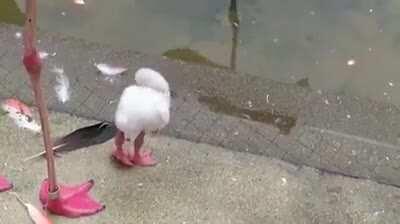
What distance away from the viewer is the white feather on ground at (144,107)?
265cm

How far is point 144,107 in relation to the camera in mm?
2648

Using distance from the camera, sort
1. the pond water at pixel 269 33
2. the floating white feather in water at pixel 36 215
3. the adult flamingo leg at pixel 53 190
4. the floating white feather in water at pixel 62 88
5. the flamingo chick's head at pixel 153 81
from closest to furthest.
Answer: the adult flamingo leg at pixel 53 190 → the floating white feather in water at pixel 36 215 → the flamingo chick's head at pixel 153 81 → the floating white feather in water at pixel 62 88 → the pond water at pixel 269 33

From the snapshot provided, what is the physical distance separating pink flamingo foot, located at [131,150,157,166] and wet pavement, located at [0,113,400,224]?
A: 2 cm

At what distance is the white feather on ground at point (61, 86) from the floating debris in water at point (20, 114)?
0.13 m

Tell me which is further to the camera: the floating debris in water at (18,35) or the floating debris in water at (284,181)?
the floating debris in water at (18,35)

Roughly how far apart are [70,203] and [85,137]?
0.31 meters

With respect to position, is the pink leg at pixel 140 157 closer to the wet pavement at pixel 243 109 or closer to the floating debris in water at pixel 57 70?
the wet pavement at pixel 243 109

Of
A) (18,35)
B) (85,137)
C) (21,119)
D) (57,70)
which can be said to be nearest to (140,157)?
(85,137)

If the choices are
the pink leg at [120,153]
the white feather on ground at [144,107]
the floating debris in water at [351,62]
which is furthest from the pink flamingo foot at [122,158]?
the floating debris in water at [351,62]

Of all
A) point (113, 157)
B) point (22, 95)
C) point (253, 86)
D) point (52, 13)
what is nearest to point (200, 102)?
point (253, 86)

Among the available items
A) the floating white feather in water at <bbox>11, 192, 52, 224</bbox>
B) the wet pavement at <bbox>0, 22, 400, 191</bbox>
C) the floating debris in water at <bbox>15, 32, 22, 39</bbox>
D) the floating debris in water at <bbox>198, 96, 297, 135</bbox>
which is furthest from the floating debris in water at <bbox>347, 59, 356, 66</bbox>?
the floating white feather in water at <bbox>11, 192, 52, 224</bbox>

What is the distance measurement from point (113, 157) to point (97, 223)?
0.29 meters

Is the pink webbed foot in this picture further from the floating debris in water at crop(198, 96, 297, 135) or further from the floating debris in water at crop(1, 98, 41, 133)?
the floating debris in water at crop(198, 96, 297, 135)

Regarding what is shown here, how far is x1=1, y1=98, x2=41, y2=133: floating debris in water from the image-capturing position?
292 cm
